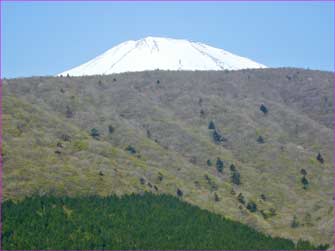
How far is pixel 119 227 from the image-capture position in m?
78.4

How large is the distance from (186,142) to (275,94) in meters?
51.1

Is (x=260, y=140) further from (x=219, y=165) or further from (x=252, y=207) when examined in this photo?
(x=252, y=207)

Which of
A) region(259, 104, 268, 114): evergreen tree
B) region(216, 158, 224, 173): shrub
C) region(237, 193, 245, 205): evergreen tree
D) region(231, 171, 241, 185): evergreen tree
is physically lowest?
region(237, 193, 245, 205): evergreen tree

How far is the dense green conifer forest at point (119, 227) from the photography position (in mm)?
72625

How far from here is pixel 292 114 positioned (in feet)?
486

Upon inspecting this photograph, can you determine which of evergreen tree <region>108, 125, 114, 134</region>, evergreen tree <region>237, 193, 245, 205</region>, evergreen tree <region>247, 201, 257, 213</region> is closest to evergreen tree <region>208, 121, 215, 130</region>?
evergreen tree <region>108, 125, 114, 134</region>

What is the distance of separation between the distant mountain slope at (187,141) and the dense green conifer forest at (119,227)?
5.61 m

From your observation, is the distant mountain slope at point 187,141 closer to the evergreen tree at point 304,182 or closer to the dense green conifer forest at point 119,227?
the evergreen tree at point 304,182

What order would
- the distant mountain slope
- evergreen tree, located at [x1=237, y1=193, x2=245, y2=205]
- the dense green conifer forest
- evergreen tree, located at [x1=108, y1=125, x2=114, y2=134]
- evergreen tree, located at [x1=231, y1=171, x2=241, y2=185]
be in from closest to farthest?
the dense green conifer forest → the distant mountain slope → evergreen tree, located at [x1=237, y1=193, x2=245, y2=205] → evergreen tree, located at [x1=231, y1=171, x2=241, y2=185] → evergreen tree, located at [x1=108, y1=125, x2=114, y2=134]

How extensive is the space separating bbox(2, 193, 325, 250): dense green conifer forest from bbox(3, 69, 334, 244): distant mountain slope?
5610mm

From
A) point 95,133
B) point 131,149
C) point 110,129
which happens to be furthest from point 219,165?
point 95,133

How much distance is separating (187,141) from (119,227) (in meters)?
51.9

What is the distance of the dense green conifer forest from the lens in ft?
238

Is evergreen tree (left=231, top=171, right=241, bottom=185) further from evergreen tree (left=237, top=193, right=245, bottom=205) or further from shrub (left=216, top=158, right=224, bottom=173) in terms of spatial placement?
evergreen tree (left=237, top=193, right=245, bottom=205)
